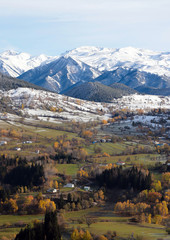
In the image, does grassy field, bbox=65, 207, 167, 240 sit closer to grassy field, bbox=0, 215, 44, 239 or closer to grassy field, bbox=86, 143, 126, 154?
grassy field, bbox=0, 215, 44, 239

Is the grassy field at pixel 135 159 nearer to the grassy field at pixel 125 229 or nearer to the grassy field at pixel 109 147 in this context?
the grassy field at pixel 109 147

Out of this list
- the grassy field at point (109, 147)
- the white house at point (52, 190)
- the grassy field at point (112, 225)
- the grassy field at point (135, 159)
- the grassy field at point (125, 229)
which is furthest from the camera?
the grassy field at point (109, 147)

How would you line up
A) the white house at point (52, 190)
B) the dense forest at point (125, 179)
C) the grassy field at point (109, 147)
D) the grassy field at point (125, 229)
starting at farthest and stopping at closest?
the grassy field at point (109, 147) → the dense forest at point (125, 179) → the white house at point (52, 190) → the grassy field at point (125, 229)

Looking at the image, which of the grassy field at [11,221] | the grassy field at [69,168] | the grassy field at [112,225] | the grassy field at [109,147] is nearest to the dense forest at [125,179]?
the grassy field at [69,168]

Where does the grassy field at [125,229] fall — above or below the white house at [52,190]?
above

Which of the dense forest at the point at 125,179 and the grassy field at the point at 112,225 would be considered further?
the dense forest at the point at 125,179

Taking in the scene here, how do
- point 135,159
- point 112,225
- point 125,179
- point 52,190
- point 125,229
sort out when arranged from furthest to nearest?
1. point 135,159
2. point 125,179
3. point 52,190
4. point 112,225
5. point 125,229

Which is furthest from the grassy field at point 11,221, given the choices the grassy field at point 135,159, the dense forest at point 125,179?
the grassy field at point 135,159

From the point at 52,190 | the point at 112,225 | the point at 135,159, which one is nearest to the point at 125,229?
the point at 112,225

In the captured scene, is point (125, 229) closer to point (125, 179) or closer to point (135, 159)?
point (125, 179)

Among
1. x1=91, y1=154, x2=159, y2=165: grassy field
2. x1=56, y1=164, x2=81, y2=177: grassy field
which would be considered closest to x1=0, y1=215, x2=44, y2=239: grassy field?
x1=56, y1=164, x2=81, y2=177: grassy field

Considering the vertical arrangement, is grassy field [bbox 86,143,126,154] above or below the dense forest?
below

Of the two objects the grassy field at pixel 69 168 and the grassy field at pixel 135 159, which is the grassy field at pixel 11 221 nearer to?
the grassy field at pixel 69 168

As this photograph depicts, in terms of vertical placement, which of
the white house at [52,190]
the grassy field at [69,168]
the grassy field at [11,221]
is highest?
the grassy field at [11,221]
